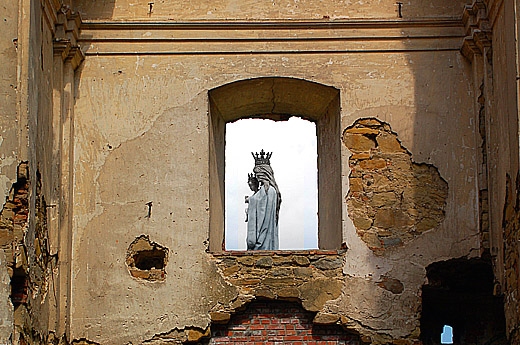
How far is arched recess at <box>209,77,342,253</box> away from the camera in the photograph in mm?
8891

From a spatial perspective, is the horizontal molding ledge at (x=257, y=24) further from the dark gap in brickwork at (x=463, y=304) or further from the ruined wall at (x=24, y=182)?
the dark gap in brickwork at (x=463, y=304)

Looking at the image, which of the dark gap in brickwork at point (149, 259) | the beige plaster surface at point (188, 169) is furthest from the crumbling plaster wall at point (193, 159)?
the dark gap in brickwork at point (149, 259)

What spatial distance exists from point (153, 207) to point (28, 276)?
5.59ft

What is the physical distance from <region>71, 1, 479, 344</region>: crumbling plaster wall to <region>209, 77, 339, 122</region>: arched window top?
4.1 inches

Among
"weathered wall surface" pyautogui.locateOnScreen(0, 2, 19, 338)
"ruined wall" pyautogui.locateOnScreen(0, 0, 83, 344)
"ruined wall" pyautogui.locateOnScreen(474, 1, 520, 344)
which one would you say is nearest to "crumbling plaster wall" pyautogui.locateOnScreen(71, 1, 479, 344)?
"ruined wall" pyautogui.locateOnScreen(474, 1, 520, 344)

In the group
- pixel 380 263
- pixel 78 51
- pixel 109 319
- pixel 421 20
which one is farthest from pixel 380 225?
pixel 78 51

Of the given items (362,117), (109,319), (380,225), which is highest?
(362,117)

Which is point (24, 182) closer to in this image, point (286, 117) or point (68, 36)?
point (68, 36)

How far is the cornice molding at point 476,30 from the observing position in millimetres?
8461

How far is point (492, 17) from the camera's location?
8.38m

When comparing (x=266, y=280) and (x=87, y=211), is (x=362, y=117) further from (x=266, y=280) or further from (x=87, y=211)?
(x=87, y=211)

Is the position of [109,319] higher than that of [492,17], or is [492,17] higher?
[492,17]

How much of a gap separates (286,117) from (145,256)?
220 cm

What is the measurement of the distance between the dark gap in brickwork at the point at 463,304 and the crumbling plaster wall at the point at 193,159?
0.64 ft
